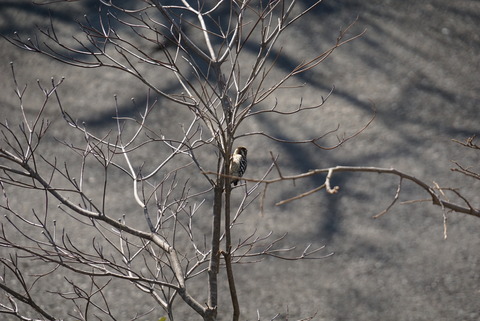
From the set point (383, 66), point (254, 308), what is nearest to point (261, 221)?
point (254, 308)

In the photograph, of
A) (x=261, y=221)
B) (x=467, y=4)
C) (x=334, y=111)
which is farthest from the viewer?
(x=467, y=4)

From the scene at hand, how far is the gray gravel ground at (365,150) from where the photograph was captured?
462 cm

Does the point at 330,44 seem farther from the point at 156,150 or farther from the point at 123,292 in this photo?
the point at 123,292

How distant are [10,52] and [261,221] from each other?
4340 millimetres

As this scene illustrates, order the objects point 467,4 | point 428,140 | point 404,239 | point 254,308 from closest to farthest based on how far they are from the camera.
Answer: point 254,308 < point 404,239 < point 428,140 < point 467,4

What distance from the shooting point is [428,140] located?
5.96 meters

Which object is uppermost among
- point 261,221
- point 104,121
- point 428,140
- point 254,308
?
point 104,121

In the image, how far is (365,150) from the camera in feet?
19.5

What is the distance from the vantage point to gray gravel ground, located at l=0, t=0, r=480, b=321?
4617mm

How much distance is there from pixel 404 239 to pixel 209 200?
5.27 ft

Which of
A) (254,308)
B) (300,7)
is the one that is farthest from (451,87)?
(254,308)

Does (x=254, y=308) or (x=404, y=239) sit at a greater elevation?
(x=404, y=239)

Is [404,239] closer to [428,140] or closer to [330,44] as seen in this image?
[428,140]

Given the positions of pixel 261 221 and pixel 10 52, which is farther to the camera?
pixel 10 52
